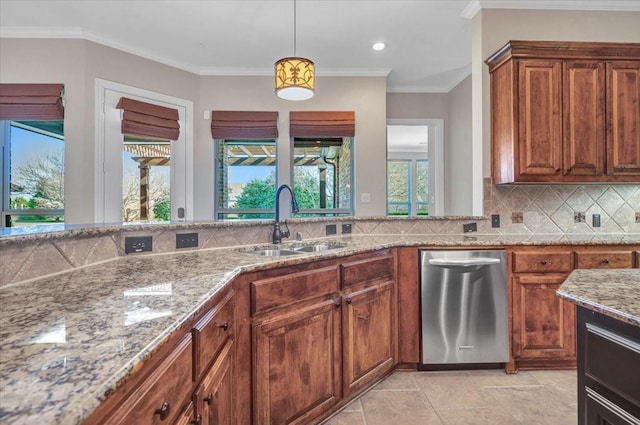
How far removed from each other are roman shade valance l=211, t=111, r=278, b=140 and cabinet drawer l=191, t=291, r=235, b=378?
3.31 metres

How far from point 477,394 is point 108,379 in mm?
2218

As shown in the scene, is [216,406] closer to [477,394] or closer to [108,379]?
[108,379]

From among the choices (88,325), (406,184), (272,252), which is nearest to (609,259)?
(272,252)

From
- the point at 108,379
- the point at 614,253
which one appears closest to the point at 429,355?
the point at 614,253

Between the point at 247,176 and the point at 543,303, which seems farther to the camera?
the point at 247,176

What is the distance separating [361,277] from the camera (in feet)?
6.51

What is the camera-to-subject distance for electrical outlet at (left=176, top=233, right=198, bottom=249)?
1.83 metres

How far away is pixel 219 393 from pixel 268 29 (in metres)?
3.37

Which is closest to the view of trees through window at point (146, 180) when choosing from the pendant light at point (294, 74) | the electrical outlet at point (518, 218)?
the pendant light at point (294, 74)

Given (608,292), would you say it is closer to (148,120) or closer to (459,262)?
(459,262)

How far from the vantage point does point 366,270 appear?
2025 millimetres

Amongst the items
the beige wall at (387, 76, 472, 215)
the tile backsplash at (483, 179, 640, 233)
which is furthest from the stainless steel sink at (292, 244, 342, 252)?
the beige wall at (387, 76, 472, 215)

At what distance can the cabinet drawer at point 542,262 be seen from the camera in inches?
90.1

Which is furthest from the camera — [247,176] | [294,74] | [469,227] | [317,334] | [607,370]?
[247,176]
